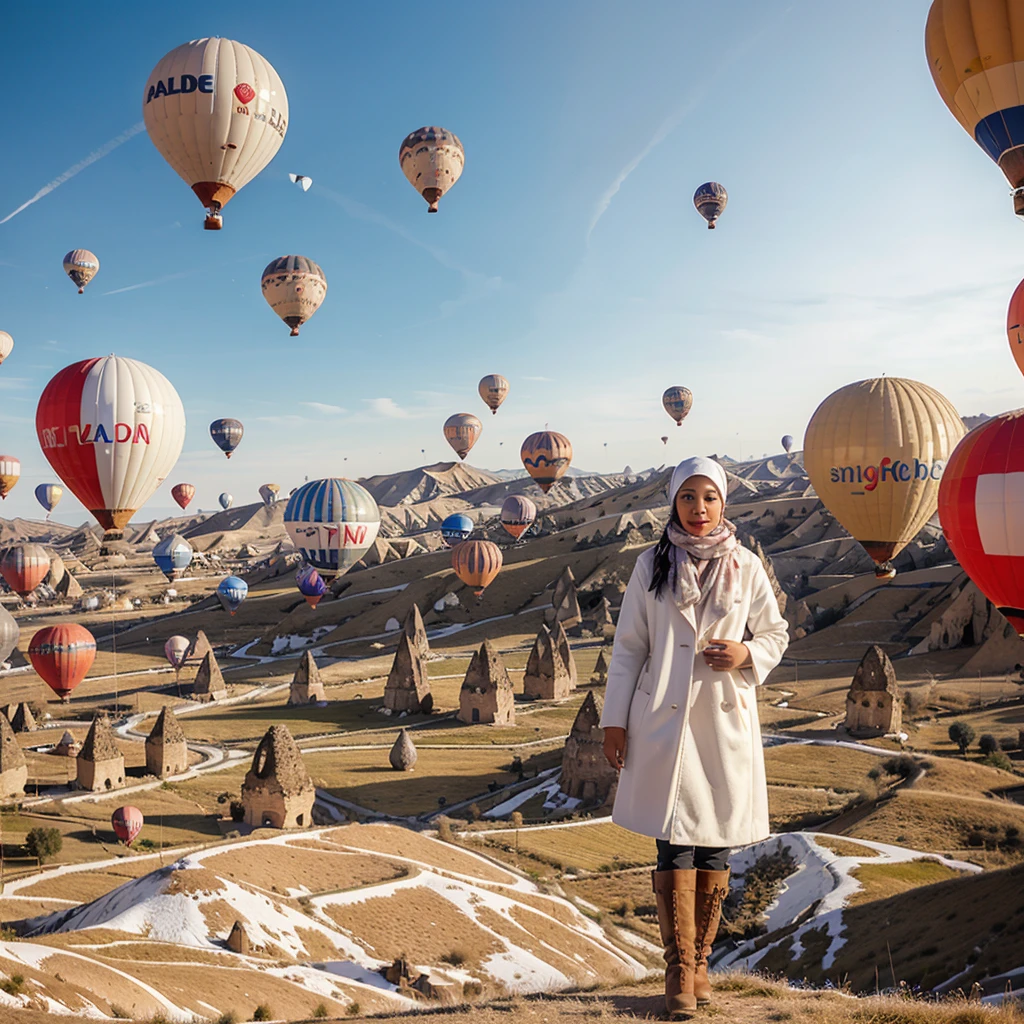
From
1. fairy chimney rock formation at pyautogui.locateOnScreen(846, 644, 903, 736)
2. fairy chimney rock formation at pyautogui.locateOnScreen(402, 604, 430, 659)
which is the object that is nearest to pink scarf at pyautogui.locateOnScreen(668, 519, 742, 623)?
fairy chimney rock formation at pyautogui.locateOnScreen(846, 644, 903, 736)

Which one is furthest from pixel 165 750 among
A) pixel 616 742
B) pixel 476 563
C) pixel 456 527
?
pixel 456 527

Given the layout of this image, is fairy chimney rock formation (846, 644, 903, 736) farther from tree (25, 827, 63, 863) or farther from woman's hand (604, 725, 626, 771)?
woman's hand (604, 725, 626, 771)

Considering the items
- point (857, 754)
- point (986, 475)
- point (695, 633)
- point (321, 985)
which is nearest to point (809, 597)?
point (857, 754)

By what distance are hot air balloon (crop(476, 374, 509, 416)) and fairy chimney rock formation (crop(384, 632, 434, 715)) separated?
4079 cm

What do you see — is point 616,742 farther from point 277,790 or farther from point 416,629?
point 416,629

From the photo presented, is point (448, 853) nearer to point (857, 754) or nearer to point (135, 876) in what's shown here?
point (135, 876)

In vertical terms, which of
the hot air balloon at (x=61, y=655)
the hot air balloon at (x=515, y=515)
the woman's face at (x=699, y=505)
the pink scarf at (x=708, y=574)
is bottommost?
the hot air balloon at (x=61, y=655)

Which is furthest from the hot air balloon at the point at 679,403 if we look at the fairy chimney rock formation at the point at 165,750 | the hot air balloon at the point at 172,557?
the fairy chimney rock formation at the point at 165,750

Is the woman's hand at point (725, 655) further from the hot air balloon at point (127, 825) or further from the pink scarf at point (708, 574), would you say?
the hot air balloon at point (127, 825)

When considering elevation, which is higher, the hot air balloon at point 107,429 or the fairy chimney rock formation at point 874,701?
the hot air balloon at point 107,429

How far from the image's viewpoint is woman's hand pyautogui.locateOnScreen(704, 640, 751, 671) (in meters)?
8.23

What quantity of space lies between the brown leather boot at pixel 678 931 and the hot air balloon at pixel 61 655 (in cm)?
5897

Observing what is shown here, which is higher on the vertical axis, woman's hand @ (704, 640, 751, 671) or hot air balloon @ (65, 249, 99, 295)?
hot air balloon @ (65, 249, 99, 295)

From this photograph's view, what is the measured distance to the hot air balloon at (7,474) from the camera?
10644 centimetres
